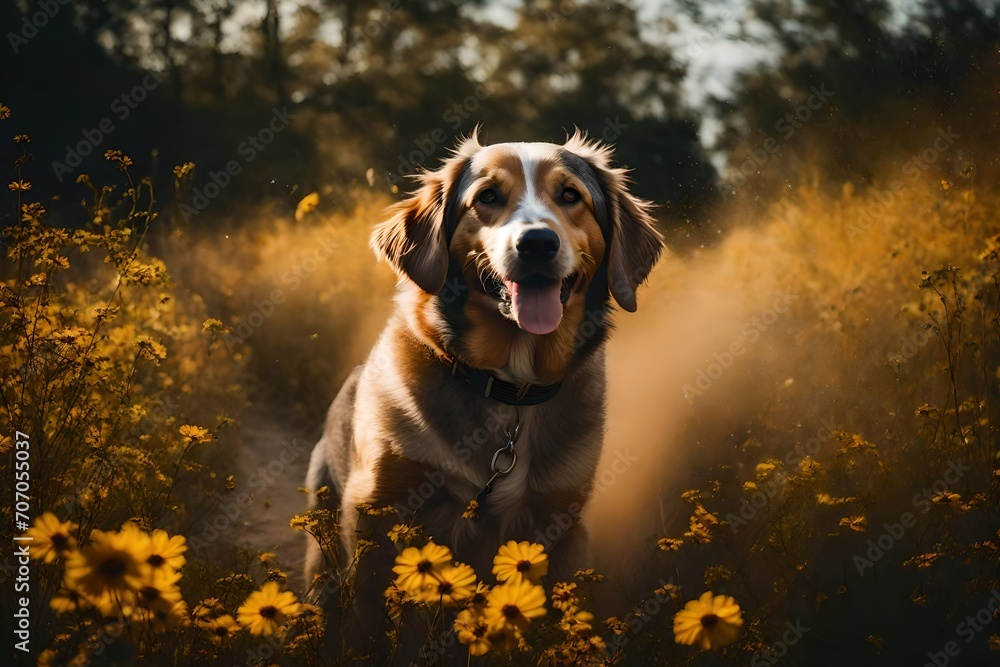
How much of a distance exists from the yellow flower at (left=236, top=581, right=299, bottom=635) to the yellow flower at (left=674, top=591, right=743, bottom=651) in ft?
3.49

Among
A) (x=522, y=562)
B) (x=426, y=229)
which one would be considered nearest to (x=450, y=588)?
(x=522, y=562)

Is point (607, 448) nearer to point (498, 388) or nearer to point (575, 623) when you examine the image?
point (498, 388)

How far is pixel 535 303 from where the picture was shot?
3742mm

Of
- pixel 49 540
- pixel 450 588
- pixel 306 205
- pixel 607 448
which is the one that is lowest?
pixel 306 205

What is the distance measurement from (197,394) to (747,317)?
3.57m

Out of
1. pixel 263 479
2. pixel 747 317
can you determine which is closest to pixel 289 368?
pixel 263 479

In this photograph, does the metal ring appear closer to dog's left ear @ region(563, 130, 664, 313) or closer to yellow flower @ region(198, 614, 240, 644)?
dog's left ear @ region(563, 130, 664, 313)

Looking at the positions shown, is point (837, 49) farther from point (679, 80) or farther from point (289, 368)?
point (289, 368)

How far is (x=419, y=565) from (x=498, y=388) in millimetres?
1622

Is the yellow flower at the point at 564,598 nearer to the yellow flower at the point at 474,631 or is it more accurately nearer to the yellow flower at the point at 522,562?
the yellow flower at the point at 522,562

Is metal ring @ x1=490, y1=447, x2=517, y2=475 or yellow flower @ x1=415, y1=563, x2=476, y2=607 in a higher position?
yellow flower @ x1=415, y1=563, x2=476, y2=607

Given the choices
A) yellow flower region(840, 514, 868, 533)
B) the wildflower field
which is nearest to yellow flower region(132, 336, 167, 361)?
the wildflower field

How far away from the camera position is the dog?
381 cm

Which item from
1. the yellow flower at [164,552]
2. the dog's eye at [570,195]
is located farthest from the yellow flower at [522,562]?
the dog's eye at [570,195]
